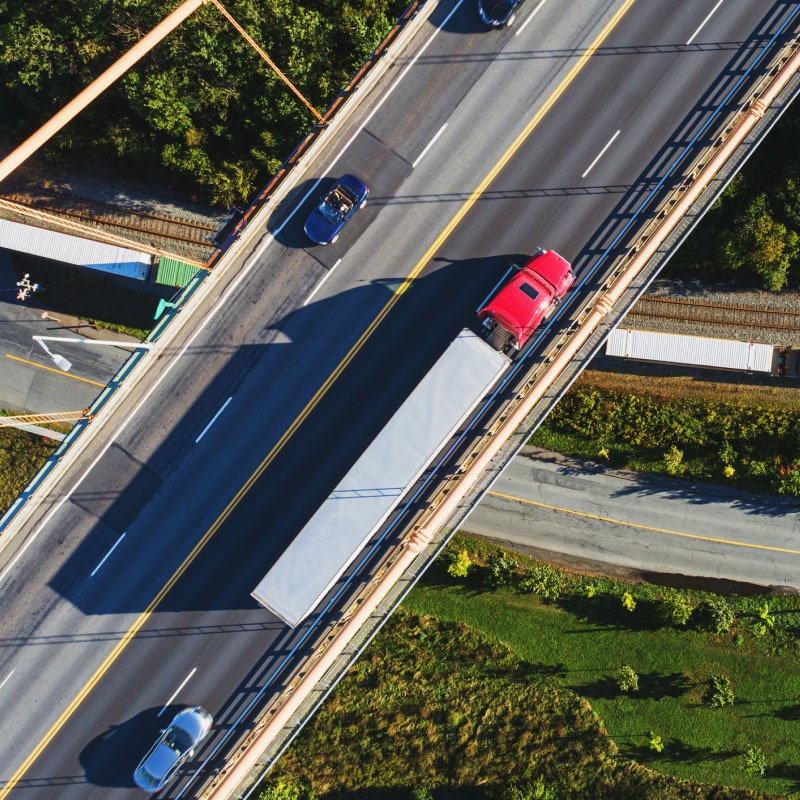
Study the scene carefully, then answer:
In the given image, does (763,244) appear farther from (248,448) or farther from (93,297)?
(93,297)

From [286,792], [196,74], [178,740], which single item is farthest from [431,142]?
[286,792]

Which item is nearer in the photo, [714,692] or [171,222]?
[714,692]

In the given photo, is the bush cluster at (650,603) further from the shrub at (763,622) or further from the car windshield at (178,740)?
the car windshield at (178,740)

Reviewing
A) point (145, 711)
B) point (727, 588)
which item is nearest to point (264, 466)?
point (145, 711)

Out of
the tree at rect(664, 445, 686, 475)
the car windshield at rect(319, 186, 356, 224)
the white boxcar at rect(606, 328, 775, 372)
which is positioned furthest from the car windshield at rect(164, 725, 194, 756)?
the white boxcar at rect(606, 328, 775, 372)

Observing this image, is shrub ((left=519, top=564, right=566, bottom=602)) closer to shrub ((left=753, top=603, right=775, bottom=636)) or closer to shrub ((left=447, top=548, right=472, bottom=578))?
shrub ((left=447, top=548, right=472, bottom=578))

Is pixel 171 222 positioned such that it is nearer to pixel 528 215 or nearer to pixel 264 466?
pixel 264 466

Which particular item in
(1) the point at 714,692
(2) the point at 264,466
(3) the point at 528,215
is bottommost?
(2) the point at 264,466
